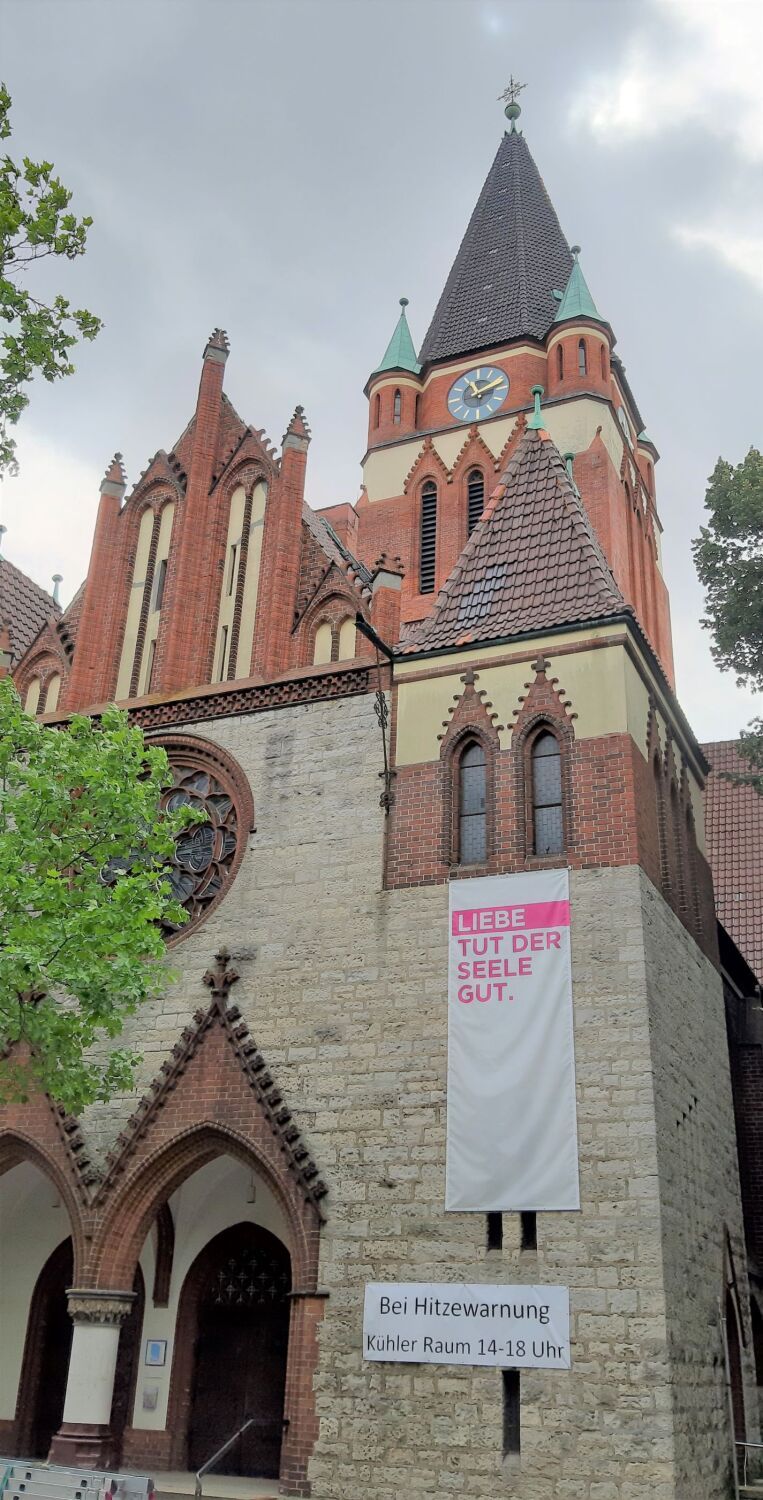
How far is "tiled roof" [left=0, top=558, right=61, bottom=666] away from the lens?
21.2 meters

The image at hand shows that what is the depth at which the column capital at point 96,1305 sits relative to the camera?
1415cm

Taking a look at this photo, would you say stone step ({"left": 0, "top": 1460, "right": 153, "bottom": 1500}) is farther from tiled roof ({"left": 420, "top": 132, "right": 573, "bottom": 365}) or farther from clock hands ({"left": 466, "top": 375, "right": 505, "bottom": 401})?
tiled roof ({"left": 420, "top": 132, "right": 573, "bottom": 365})

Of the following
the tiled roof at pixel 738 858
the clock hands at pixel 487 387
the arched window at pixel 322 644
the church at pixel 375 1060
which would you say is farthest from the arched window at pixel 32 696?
the clock hands at pixel 487 387

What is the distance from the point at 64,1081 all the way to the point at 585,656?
7268mm

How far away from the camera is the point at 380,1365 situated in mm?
12641

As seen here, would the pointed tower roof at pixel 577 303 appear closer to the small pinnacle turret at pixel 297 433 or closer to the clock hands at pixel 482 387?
the clock hands at pixel 482 387

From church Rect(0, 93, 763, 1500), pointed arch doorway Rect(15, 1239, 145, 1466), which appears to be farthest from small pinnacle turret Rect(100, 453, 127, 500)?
pointed arch doorway Rect(15, 1239, 145, 1466)

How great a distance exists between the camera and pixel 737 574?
1880cm

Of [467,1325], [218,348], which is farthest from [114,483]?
[467,1325]

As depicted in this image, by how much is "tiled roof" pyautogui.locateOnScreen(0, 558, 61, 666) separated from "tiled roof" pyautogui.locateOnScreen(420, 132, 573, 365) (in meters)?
12.1

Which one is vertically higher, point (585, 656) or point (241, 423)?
point (241, 423)

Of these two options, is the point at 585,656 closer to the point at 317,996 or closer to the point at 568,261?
the point at 317,996

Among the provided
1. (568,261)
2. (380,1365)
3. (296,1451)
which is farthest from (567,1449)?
(568,261)

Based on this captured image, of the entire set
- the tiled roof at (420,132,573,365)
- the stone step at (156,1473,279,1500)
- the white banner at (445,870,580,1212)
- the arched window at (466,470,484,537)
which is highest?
the tiled roof at (420,132,573,365)
